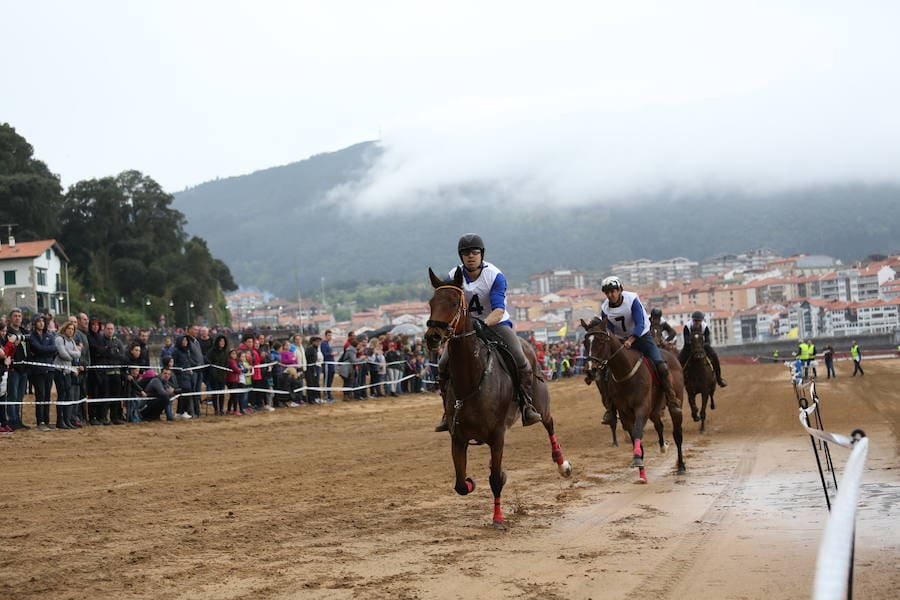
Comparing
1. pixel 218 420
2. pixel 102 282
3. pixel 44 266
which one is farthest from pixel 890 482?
pixel 102 282

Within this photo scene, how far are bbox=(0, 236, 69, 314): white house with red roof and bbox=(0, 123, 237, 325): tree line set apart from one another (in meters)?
1.85

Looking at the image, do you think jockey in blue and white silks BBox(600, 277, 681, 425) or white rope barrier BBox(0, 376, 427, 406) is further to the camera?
white rope barrier BBox(0, 376, 427, 406)

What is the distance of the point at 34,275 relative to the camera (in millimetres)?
84188

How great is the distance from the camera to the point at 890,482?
11.9 meters

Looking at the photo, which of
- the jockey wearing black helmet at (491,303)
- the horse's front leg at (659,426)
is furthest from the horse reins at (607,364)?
the jockey wearing black helmet at (491,303)

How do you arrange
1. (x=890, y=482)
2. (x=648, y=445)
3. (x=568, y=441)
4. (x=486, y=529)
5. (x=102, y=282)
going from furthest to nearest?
(x=102, y=282), (x=568, y=441), (x=648, y=445), (x=890, y=482), (x=486, y=529)

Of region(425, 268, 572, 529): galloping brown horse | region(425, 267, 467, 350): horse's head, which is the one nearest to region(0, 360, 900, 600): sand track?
region(425, 268, 572, 529): galloping brown horse

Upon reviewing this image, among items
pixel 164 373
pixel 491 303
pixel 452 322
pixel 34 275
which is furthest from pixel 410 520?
pixel 34 275

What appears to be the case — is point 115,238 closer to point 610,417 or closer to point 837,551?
point 610,417

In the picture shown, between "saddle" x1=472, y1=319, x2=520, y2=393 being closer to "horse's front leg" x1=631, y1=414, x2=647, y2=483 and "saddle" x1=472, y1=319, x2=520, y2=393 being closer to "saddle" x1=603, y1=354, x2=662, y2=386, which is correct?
"horse's front leg" x1=631, y1=414, x2=647, y2=483

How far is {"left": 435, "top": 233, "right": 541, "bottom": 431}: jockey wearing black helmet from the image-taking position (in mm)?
11359

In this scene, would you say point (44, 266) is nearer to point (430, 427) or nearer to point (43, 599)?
point (430, 427)

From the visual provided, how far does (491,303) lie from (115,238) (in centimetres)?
9896

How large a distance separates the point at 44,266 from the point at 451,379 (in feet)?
270
